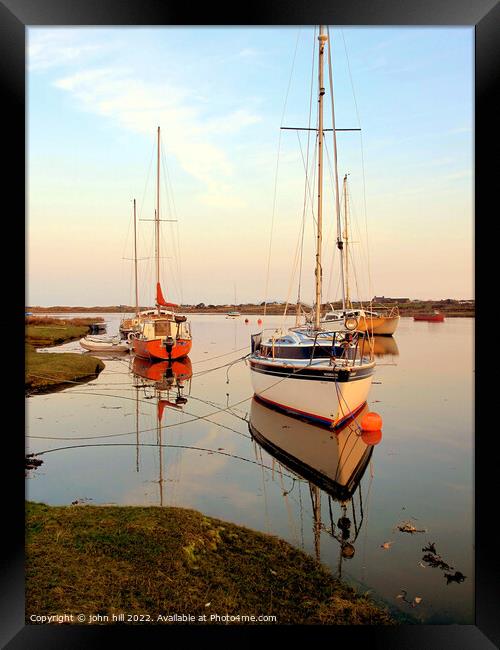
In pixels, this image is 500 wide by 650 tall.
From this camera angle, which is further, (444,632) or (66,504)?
(66,504)

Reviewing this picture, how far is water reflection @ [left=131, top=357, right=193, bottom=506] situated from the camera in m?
9.16

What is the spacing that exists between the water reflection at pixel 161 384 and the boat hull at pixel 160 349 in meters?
0.41

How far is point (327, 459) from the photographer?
7.44 metres

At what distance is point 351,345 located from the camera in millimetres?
9070

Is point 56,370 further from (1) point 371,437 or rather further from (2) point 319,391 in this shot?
(1) point 371,437

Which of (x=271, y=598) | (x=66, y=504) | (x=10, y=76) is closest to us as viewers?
(x=10, y=76)

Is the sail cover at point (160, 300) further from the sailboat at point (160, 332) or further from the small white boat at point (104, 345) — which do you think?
the small white boat at point (104, 345)

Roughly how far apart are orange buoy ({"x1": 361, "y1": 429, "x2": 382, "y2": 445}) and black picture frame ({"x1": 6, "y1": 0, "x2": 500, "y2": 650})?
5.61 metres

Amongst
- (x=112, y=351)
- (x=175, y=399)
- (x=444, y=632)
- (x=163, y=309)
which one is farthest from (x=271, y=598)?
(x=112, y=351)

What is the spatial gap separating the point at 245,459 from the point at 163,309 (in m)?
12.5

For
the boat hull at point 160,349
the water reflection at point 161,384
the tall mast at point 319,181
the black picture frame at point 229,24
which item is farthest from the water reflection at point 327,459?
the boat hull at point 160,349

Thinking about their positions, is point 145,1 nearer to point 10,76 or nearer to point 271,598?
point 10,76

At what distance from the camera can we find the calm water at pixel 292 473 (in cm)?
446

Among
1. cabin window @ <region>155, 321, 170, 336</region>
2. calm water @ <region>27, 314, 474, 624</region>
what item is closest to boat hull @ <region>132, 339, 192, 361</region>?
cabin window @ <region>155, 321, 170, 336</region>
